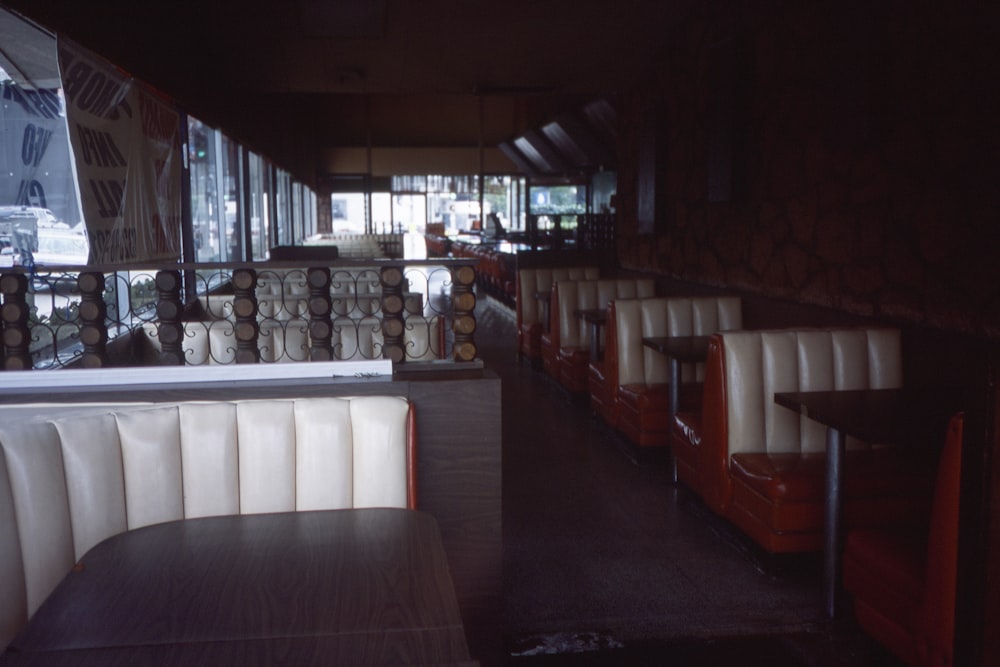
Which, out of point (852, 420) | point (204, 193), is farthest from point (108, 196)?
point (852, 420)

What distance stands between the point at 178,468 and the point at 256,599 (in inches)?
31.0

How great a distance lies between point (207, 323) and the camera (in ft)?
13.6

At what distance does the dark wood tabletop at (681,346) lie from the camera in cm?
387

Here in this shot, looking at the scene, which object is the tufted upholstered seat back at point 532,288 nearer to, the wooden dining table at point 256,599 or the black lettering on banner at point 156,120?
the black lettering on banner at point 156,120

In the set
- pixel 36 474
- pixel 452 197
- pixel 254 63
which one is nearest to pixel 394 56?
pixel 254 63

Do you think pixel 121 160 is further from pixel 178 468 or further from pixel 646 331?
pixel 646 331

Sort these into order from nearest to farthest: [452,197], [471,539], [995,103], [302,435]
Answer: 1. [302,435]
2. [471,539]
3. [995,103]
4. [452,197]

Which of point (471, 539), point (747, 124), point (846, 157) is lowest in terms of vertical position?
point (471, 539)

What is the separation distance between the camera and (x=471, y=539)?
102 inches

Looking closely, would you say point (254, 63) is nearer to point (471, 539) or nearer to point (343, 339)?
point (343, 339)

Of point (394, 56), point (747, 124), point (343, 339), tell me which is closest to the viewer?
point (343, 339)

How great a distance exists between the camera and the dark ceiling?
15.8 feet

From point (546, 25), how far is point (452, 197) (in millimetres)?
17425

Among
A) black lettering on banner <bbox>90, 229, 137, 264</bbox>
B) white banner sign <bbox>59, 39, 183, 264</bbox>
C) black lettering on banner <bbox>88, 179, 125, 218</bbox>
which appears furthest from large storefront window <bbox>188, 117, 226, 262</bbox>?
black lettering on banner <bbox>88, 179, 125, 218</bbox>
